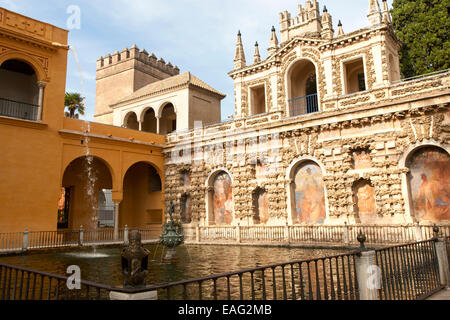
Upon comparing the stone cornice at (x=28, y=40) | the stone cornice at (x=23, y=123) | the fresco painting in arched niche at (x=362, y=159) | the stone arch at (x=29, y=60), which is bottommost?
the fresco painting in arched niche at (x=362, y=159)

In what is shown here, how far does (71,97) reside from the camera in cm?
3031

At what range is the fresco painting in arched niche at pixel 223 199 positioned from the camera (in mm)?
21484

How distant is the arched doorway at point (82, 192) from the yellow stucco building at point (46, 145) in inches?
2.3

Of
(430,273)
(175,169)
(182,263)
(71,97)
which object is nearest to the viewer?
(430,273)

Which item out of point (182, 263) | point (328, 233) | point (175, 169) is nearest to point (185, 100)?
point (175, 169)

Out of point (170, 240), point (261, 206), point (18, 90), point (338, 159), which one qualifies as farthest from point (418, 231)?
point (18, 90)

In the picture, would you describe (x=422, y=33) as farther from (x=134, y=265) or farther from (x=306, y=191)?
(x=134, y=265)

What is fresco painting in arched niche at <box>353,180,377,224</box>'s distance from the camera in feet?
53.7

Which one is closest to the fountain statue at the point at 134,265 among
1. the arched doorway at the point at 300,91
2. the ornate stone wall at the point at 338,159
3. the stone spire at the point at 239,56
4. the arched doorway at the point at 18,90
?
the ornate stone wall at the point at 338,159

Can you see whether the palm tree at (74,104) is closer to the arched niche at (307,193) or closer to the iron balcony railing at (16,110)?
the iron balcony railing at (16,110)

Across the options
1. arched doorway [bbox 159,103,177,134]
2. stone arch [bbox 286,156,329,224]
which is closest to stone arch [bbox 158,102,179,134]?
arched doorway [bbox 159,103,177,134]

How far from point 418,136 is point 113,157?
16765 millimetres

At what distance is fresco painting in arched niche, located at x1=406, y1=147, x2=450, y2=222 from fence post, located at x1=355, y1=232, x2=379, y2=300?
11.8 m

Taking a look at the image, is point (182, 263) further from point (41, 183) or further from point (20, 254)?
point (41, 183)
